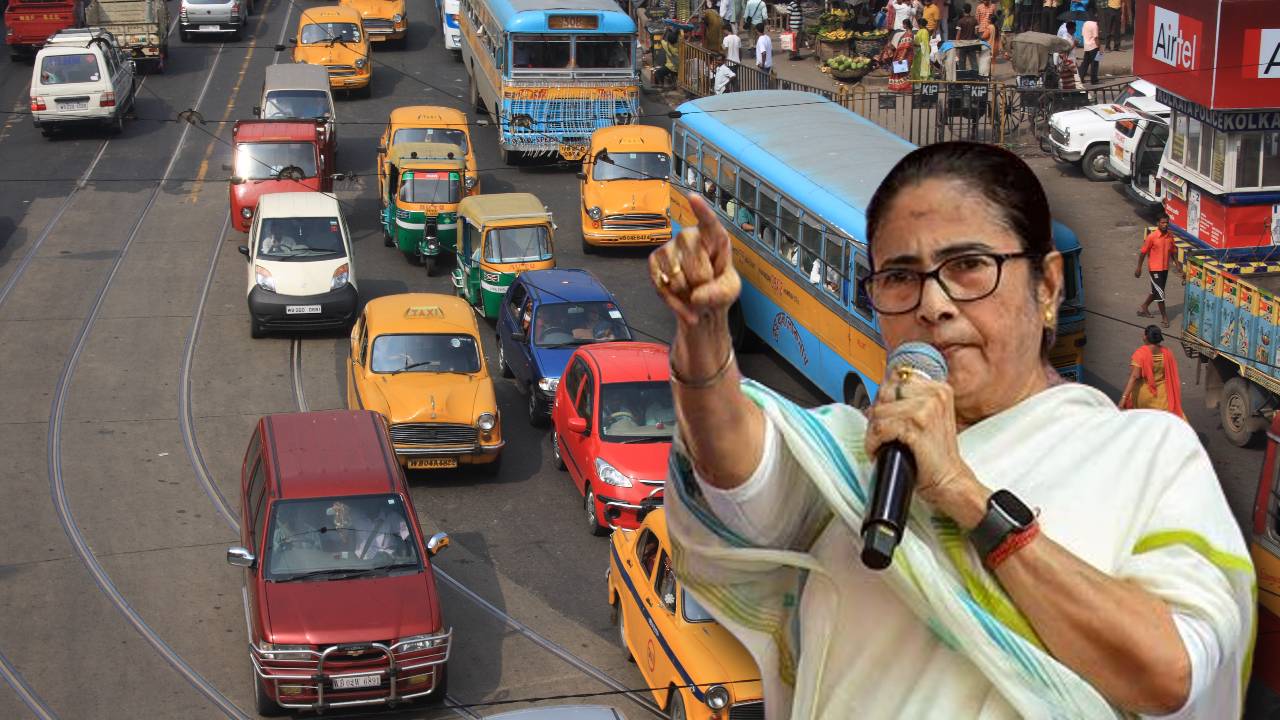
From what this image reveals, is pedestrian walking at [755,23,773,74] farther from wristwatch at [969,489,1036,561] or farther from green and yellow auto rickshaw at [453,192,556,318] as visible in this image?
wristwatch at [969,489,1036,561]

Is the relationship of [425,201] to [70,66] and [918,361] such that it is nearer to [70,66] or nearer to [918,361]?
[70,66]

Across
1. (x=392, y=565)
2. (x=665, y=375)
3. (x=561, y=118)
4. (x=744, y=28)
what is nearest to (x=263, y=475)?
(x=392, y=565)

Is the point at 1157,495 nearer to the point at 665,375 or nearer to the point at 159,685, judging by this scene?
the point at 159,685

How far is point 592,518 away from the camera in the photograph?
18.2m

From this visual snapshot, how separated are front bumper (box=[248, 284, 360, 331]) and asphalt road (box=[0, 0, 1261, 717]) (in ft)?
1.27

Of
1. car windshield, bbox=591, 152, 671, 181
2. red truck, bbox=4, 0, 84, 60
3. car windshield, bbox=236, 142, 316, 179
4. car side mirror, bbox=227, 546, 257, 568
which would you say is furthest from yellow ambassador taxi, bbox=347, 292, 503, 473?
red truck, bbox=4, 0, 84, 60

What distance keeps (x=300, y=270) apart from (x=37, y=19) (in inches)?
893

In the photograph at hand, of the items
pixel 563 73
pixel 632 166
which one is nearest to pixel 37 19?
pixel 563 73

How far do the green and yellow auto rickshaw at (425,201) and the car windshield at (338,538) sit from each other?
45.0 feet

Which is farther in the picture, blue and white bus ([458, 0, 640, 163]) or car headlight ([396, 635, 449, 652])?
blue and white bus ([458, 0, 640, 163])

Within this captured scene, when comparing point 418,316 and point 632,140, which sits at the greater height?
point 632,140

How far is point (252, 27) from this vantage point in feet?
166

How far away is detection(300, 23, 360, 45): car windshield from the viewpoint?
41875 mm

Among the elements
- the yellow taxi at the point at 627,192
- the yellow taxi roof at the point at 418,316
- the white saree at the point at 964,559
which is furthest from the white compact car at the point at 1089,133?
the white saree at the point at 964,559
